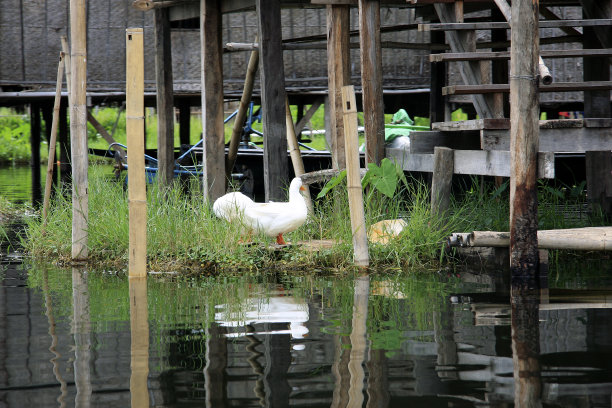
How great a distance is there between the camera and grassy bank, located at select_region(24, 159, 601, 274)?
7.34 meters

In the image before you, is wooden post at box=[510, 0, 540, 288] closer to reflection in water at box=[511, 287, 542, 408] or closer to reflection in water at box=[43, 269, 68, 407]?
reflection in water at box=[511, 287, 542, 408]

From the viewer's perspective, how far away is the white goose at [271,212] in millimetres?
7359

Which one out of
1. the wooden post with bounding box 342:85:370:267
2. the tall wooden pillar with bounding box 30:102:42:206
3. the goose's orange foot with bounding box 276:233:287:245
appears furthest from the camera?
the tall wooden pillar with bounding box 30:102:42:206

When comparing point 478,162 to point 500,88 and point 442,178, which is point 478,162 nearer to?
point 442,178

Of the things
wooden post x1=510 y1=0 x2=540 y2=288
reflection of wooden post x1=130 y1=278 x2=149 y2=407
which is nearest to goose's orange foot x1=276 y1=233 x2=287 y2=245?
reflection of wooden post x1=130 y1=278 x2=149 y2=407

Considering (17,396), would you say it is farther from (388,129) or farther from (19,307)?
(388,129)

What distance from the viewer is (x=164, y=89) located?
32.2 feet

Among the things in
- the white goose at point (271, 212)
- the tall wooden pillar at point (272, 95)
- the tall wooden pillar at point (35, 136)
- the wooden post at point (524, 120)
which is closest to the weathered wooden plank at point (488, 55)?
the wooden post at point (524, 120)

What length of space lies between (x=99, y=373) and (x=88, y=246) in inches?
150

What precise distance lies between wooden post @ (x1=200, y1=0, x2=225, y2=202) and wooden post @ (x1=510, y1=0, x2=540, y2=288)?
383 cm

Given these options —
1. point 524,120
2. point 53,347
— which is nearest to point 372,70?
point 524,120

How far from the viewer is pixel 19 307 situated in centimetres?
593

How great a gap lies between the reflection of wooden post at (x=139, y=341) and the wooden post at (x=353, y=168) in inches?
69.0

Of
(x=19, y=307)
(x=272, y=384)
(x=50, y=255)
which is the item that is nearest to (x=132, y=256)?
(x=19, y=307)
